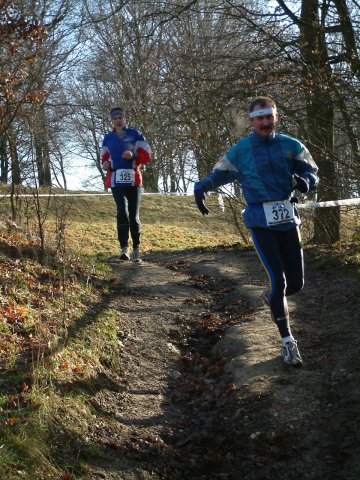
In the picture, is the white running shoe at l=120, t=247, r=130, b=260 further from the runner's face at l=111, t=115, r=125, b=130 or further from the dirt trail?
the dirt trail

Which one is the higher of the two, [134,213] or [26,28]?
[26,28]

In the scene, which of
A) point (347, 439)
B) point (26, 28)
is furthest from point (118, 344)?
point (26, 28)

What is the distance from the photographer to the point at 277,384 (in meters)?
4.80

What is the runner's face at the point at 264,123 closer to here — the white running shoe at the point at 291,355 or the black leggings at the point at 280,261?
the black leggings at the point at 280,261

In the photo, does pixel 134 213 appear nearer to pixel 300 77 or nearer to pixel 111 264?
pixel 111 264

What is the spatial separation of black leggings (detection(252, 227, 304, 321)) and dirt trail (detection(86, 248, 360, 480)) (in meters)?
0.52

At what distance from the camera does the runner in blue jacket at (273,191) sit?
524cm

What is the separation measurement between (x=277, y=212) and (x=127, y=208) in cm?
555

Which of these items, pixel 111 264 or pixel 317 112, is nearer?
pixel 111 264

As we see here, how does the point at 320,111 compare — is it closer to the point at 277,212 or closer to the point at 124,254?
the point at 124,254

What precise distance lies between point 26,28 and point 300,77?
5918 millimetres

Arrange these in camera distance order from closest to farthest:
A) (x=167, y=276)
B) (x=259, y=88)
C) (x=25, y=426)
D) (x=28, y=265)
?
1. (x=25, y=426)
2. (x=28, y=265)
3. (x=167, y=276)
4. (x=259, y=88)

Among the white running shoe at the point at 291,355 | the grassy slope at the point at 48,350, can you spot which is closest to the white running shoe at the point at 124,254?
the grassy slope at the point at 48,350

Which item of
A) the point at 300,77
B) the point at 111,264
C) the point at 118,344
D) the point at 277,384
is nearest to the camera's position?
the point at 277,384
